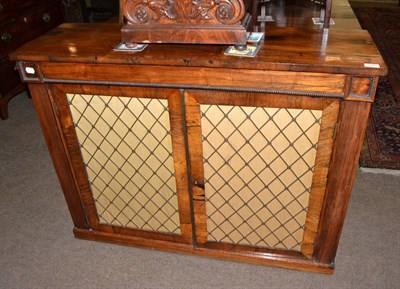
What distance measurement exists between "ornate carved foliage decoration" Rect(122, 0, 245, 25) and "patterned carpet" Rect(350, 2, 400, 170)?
1.57 m

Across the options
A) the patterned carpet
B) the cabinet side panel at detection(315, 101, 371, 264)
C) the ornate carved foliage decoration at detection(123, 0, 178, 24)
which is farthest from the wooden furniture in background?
the patterned carpet

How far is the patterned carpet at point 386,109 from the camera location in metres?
2.46

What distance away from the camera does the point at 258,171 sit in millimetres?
1513

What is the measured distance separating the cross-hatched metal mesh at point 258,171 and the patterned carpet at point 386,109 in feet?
3.49

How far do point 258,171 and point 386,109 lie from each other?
1.96m

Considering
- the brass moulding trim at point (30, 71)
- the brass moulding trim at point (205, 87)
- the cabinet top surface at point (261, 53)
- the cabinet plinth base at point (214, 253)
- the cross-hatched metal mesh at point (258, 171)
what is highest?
the cabinet top surface at point (261, 53)

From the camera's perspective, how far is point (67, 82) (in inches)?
57.4

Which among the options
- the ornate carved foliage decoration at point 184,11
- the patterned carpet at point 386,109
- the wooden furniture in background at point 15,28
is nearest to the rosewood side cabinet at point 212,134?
the ornate carved foliage decoration at point 184,11

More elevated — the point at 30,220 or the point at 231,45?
the point at 231,45

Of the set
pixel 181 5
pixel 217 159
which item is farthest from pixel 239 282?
pixel 181 5

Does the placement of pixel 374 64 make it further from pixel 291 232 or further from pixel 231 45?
pixel 291 232

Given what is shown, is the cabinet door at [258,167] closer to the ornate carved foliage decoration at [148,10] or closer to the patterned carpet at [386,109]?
the ornate carved foliage decoration at [148,10]

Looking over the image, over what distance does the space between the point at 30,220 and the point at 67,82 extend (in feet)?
3.41

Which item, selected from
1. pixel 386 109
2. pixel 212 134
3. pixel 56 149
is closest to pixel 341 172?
pixel 212 134
